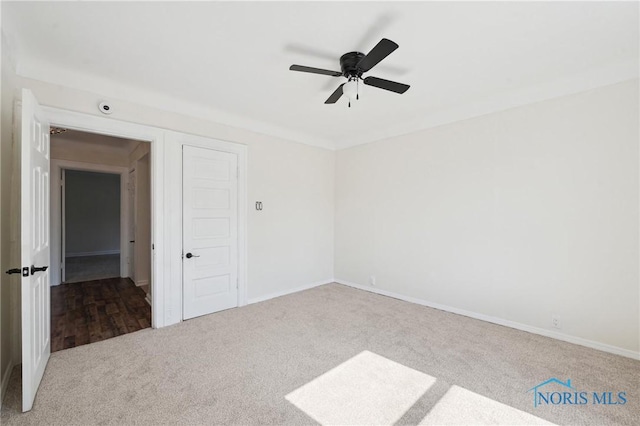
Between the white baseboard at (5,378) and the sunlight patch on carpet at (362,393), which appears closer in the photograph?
the sunlight patch on carpet at (362,393)

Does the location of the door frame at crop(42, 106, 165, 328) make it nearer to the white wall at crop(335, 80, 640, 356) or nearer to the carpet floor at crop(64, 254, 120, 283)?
the white wall at crop(335, 80, 640, 356)

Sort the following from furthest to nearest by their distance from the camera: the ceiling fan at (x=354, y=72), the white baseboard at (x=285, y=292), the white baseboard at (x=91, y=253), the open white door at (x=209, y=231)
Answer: the white baseboard at (x=91, y=253) → the white baseboard at (x=285, y=292) → the open white door at (x=209, y=231) → the ceiling fan at (x=354, y=72)

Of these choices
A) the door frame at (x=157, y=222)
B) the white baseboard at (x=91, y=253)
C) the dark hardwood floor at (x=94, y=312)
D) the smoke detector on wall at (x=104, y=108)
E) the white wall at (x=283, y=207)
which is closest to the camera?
the smoke detector on wall at (x=104, y=108)

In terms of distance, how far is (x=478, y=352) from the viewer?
2.62 meters

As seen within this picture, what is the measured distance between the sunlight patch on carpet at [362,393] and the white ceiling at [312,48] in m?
2.65

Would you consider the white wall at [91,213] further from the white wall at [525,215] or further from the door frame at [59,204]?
the white wall at [525,215]

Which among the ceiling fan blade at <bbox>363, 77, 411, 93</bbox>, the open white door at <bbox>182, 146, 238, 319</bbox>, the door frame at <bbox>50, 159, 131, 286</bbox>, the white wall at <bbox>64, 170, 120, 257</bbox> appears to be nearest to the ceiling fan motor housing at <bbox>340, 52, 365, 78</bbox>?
the ceiling fan blade at <bbox>363, 77, 411, 93</bbox>

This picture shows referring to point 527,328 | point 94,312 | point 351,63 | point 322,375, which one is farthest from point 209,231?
point 527,328

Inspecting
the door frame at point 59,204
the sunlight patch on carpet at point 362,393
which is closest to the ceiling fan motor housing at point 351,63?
the sunlight patch on carpet at point 362,393

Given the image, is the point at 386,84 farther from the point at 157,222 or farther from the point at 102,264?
the point at 102,264

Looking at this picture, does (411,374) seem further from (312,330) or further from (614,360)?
(614,360)

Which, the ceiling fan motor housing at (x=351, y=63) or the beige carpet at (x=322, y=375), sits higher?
the ceiling fan motor housing at (x=351, y=63)

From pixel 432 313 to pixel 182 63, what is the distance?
3939 millimetres

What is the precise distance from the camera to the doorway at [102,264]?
332cm
